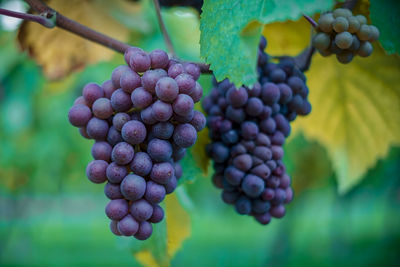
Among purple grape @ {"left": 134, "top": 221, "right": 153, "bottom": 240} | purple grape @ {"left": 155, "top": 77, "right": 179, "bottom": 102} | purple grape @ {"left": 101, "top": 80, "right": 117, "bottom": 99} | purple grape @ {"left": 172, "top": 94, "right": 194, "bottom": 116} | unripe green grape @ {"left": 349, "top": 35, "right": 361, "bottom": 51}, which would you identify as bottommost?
purple grape @ {"left": 134, "top": 221, "right": 153, "bottom": 240}

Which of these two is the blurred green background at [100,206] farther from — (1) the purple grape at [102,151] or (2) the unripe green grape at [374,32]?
(2) the unripe green grape at [374,32]

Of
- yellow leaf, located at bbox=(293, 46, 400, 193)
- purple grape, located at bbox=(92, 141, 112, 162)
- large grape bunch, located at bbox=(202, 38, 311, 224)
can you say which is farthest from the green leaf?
purple grape, located at bbox=(92, 141, 112, 162)

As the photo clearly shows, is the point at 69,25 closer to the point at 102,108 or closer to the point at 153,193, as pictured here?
the point at 102,108

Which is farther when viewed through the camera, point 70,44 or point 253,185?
point 70,44

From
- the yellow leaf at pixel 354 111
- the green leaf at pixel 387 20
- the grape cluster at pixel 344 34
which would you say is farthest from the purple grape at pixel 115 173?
the yellow leaf at pixel 354 111

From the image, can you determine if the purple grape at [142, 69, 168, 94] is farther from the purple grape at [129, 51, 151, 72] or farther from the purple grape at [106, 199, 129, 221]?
the purple grape at [106, 199, 129, 221]

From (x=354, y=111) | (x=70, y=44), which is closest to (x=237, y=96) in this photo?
(x=354, y=111)
